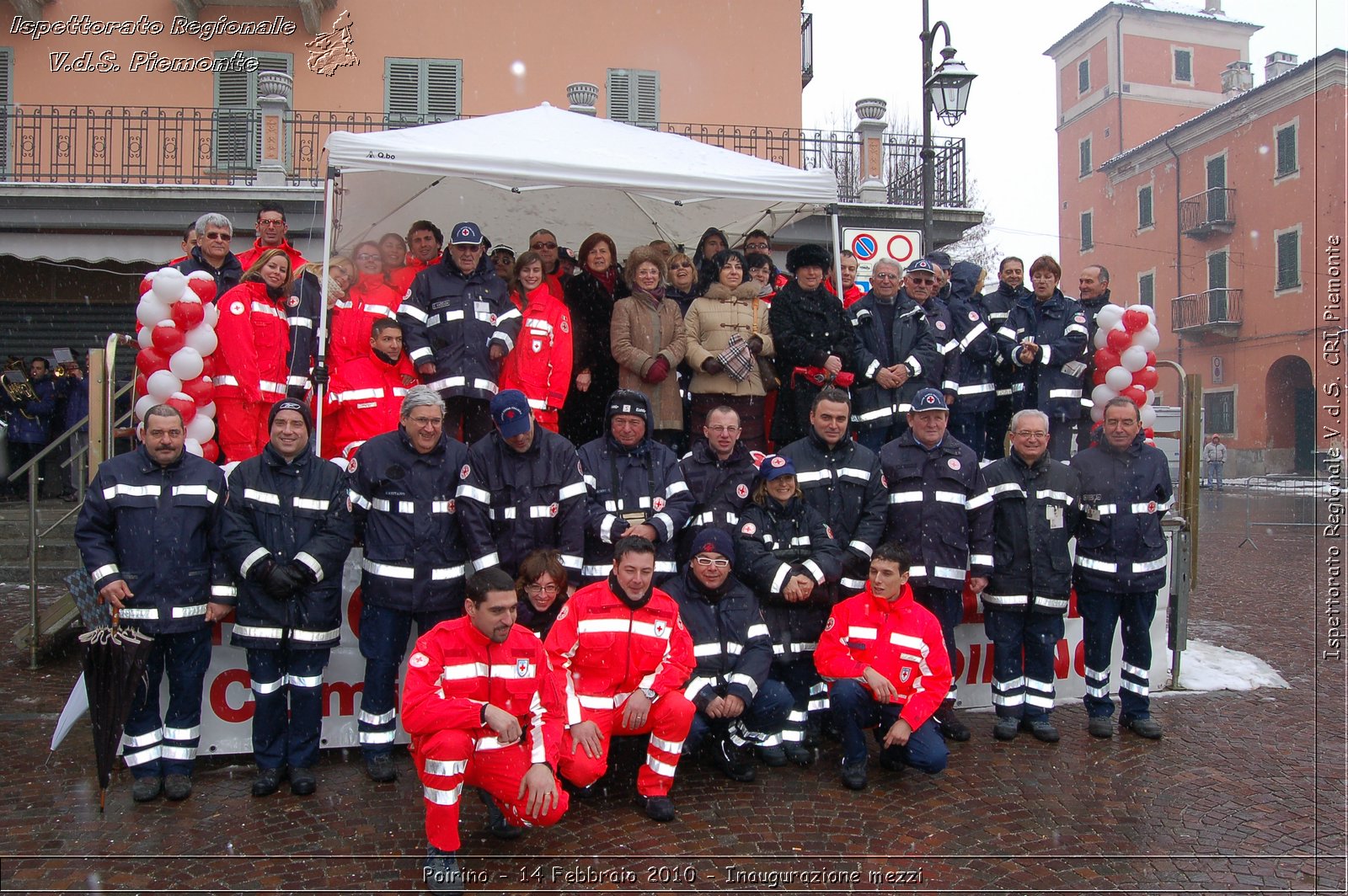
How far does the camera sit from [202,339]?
20.8ft

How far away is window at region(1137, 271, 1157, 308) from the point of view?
129 ft

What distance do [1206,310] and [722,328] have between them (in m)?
34.1

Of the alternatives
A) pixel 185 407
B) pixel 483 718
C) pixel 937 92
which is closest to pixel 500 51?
pixel 937 92

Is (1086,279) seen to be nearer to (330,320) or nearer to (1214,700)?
(1214,700)

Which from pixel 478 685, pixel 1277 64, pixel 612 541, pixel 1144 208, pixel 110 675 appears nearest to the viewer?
pixel 478 685

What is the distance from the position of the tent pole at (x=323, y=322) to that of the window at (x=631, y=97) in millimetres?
11884

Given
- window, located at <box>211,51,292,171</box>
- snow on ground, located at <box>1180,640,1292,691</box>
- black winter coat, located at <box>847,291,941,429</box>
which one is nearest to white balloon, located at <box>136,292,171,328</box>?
→ black winter coat, located at <box>847,291,941,429</box>

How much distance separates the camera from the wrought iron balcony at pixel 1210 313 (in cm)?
3444

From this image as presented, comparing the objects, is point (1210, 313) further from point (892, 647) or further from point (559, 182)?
point (892, 647)

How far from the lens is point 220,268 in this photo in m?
7.09

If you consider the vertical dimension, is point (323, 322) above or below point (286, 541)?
above

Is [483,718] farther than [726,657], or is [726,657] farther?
[726,657]

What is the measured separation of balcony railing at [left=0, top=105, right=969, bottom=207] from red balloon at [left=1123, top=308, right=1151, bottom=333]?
8.81 meters

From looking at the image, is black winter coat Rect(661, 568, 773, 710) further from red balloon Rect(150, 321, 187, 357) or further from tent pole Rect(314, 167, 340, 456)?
red balloon Rect(150, 321, 187, 357)
